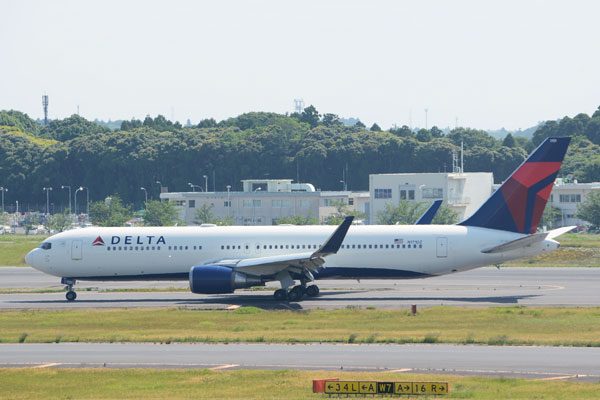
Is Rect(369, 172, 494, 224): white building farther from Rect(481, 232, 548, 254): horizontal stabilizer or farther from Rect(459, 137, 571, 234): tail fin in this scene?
Rect(481, 232, 548, 254): horizontal stabilizer

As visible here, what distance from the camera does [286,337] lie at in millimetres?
39375

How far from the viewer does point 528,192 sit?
5378 cm

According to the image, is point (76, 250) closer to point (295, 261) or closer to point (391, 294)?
point (295, 261)

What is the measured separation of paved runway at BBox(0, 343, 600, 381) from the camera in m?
31.6

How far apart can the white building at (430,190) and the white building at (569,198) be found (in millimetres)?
18229

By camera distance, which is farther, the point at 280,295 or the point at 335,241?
the point at 280,295

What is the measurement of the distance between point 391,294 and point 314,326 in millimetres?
14819

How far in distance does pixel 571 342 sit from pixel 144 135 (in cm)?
14808

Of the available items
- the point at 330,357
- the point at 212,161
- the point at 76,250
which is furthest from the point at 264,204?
the point at 330,357

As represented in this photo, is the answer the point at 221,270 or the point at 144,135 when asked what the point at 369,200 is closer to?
the point at 144,135

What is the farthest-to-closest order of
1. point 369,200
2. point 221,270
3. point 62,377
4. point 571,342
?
point 369,200 < point 221,270 < point 571,342 < point 62,377

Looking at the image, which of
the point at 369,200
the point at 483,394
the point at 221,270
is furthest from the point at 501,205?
the point at 369,200

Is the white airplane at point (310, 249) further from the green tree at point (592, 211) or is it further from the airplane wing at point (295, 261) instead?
the green tree at point (592, 211)

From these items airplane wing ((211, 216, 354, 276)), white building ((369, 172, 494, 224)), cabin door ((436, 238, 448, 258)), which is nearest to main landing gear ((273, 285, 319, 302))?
airplane wing ((211, 216, 354, 276))
